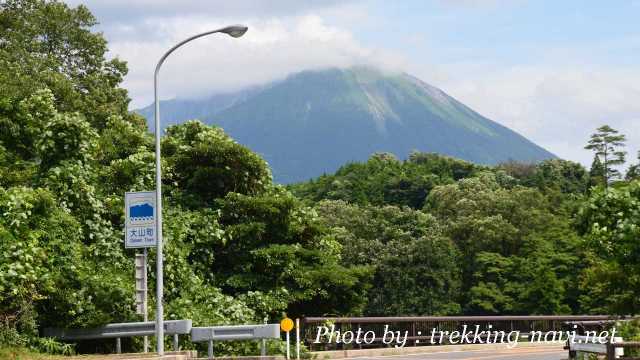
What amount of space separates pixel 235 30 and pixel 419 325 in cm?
1637

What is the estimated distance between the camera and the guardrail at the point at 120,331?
22.4 m

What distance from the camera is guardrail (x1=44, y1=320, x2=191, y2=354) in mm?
22422

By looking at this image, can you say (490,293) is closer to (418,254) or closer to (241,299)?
(418,254)

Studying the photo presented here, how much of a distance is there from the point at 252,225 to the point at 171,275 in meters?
3.85

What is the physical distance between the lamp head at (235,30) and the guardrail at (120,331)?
6.26m

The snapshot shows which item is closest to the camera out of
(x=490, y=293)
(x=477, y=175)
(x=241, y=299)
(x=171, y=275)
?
(x=171, y=275)

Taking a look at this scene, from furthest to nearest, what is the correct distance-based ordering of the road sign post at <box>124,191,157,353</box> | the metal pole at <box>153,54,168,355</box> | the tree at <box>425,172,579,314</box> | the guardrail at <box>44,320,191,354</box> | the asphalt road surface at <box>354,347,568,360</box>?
the tree at <box>425,172,579,314</box> → the asphalt road surface at <box>354,347,568,360</box> → the road sign post at <box>124,191,157,353</box> → the guardrail at <box>44,320,191,354</box> → the metal pole at <box>153,54,168,355</box>

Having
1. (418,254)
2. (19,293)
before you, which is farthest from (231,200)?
(418,254)

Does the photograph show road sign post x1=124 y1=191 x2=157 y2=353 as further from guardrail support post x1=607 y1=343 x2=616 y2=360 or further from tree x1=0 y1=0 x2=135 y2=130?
tree x1=0 y1=0 x2=135 y2=130

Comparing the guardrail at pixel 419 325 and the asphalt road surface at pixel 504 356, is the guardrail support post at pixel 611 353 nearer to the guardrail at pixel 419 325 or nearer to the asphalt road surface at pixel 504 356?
the guardrail at pixel 419 325

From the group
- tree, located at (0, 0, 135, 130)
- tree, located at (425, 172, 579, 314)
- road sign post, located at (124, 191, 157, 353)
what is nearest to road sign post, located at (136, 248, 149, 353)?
road sign post, located at (124, 191, 157, 353)

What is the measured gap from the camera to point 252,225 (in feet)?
101

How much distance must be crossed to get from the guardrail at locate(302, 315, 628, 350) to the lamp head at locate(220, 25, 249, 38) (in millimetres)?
9494

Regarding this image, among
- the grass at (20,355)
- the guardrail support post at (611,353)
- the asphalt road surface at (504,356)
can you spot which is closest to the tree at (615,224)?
the guardrail support post at (611,353)
